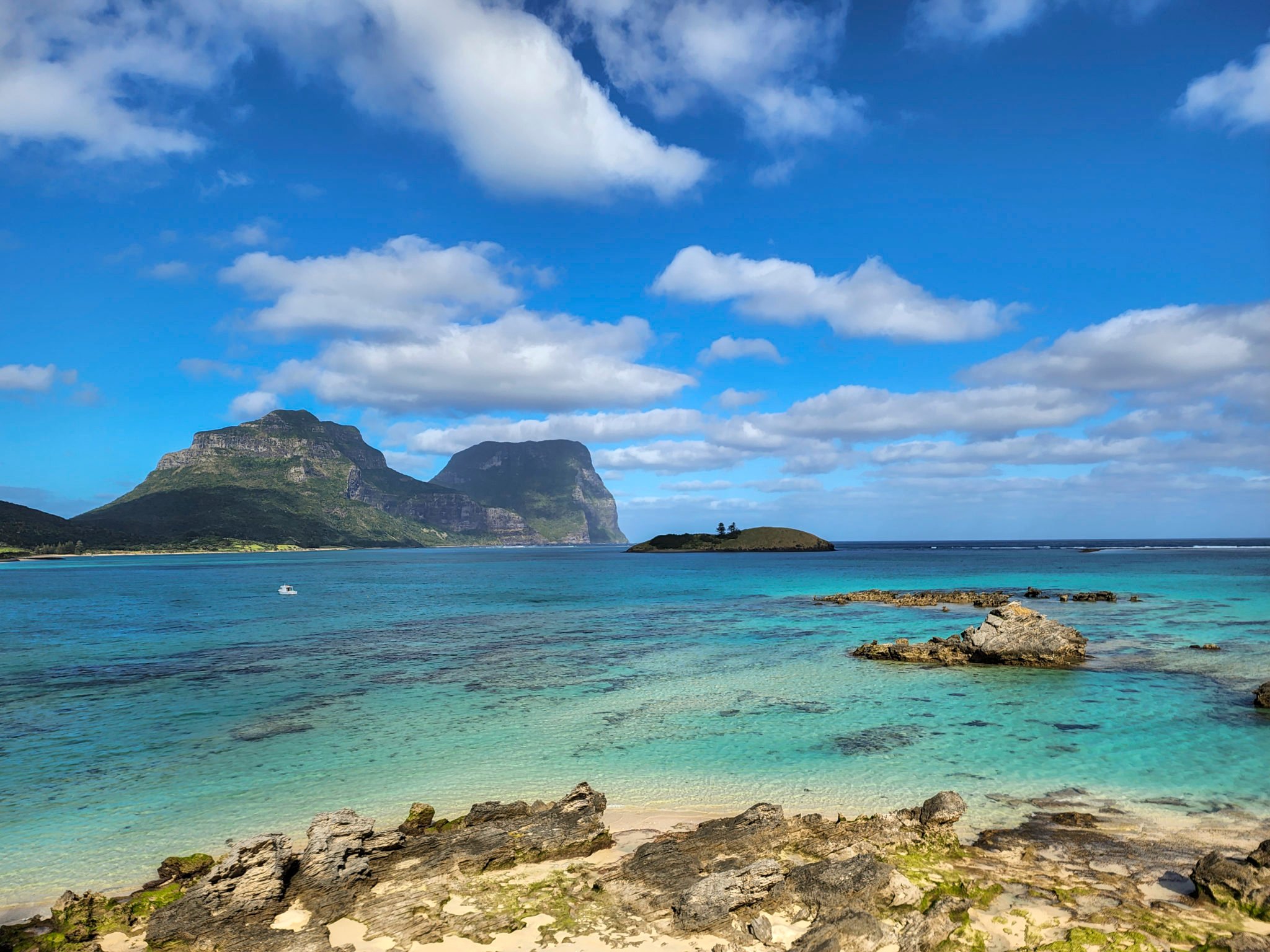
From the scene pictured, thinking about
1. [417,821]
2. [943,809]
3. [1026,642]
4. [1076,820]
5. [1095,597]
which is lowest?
[1095,597]

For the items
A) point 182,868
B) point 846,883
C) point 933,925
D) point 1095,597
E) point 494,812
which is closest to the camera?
point 933,925

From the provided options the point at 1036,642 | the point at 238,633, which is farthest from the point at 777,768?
the point at 238,633

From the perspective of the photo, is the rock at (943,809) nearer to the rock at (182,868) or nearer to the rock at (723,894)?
the rock at (723,894)

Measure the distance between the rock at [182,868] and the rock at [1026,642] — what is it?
36232 millimetres

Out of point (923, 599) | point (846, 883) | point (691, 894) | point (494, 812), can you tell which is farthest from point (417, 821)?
point (923, 599)

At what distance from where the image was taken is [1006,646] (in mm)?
35375

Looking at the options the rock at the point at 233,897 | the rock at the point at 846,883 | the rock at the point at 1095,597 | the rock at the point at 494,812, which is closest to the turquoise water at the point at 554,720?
the rock at the point at 494,812

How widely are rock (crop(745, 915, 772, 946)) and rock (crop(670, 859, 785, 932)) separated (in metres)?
0.47

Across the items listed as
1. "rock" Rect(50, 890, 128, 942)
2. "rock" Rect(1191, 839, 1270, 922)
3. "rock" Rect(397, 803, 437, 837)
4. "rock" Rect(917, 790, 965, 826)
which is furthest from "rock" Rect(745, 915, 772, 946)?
"rock" Rect(50, 890, 128, 942)

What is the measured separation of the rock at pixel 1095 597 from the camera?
6575cm

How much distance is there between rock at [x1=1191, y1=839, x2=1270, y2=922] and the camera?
10.6 meters

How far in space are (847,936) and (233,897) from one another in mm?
10283

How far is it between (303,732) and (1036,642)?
119 ft

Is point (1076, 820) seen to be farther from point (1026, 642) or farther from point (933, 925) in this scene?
point (1026, 642)
